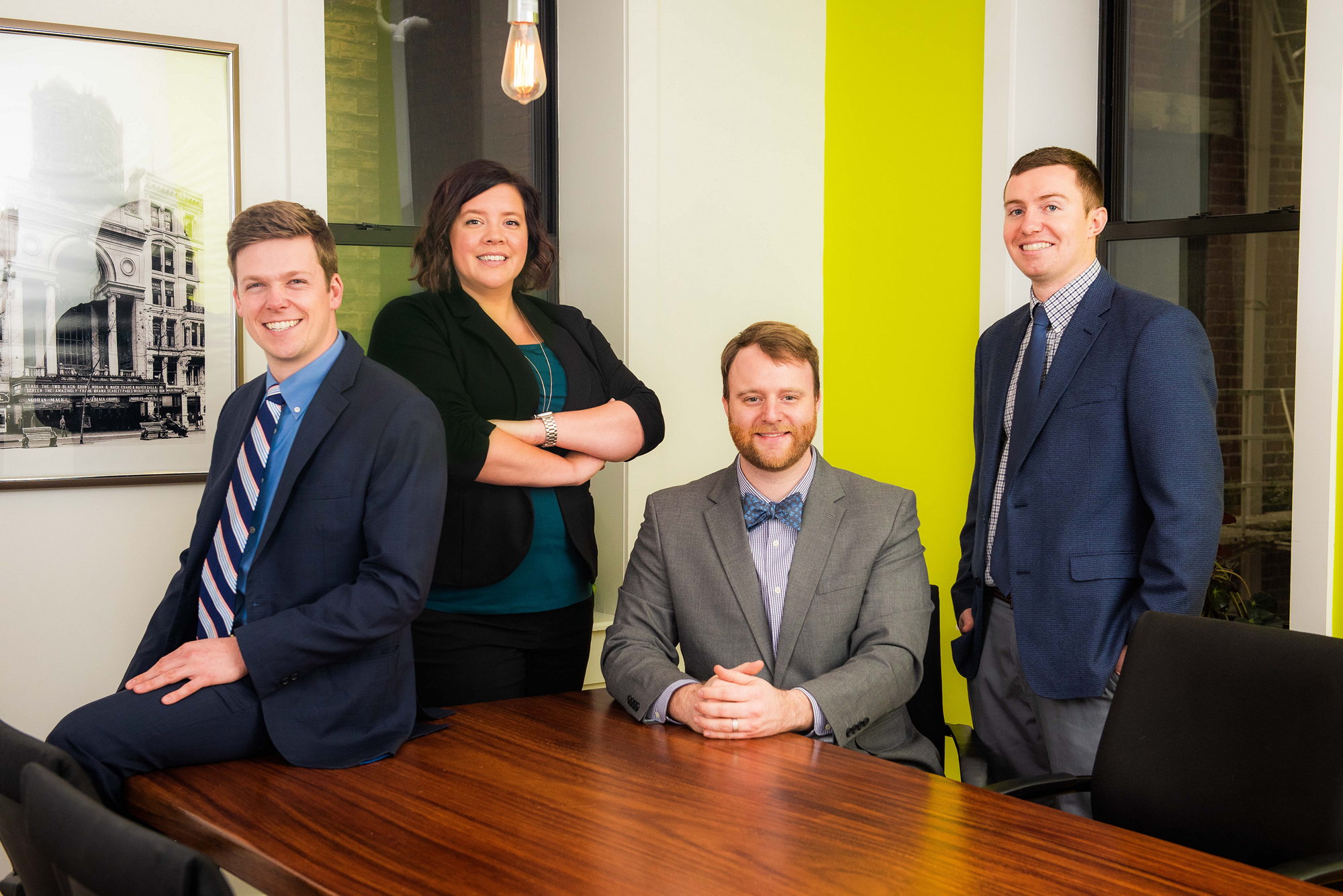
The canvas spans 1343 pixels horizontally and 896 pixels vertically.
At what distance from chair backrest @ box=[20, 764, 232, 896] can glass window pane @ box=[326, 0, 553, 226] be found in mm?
2843

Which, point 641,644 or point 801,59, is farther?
point 801,59

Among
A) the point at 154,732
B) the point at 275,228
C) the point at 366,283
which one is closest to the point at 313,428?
the point at 275,228

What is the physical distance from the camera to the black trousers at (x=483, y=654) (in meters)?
2.60

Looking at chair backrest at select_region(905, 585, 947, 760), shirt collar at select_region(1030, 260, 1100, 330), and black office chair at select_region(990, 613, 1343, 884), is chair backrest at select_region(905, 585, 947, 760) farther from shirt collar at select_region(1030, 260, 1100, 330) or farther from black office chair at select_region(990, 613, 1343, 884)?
shirt collar at select_region(1030, 260, 1100, 330)

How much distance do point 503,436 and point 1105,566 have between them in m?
1.34

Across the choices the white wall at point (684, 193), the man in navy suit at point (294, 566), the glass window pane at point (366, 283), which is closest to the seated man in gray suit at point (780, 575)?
the man in navy suit at point (294, 566)

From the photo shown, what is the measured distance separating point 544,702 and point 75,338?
1848 mm

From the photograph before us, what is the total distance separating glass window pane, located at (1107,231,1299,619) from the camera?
3240 millimetres

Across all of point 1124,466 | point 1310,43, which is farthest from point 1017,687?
point 1310,43

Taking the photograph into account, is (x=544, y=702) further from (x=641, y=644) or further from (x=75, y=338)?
(x=75, y=338)

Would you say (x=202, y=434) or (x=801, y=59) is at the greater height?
(x=801, y=59)

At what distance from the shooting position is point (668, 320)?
4016 mm

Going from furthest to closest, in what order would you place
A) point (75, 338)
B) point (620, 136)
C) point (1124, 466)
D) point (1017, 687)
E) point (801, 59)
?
1. point (801, 59)
2. point (620, 136)
3. point (75, 338)
4. point (1017, 687)
5. point (1124, 466)

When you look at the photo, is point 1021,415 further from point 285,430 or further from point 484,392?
point 285,430
